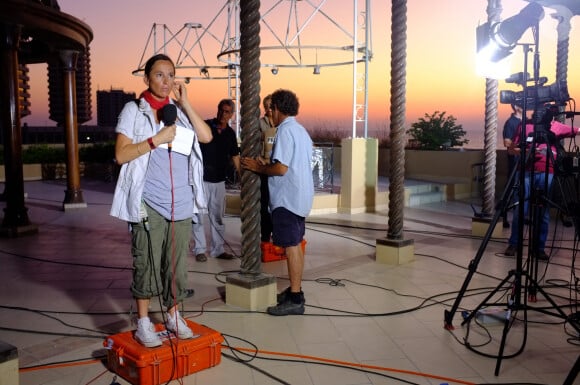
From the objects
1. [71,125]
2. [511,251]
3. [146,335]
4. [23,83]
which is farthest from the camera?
[23,83]

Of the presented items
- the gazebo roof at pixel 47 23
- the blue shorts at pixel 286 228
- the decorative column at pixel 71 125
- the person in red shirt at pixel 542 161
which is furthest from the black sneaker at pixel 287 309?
the decorative column at pixel 71 125

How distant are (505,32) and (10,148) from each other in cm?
676

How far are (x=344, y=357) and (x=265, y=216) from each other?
301 centimetres

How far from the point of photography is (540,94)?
3.97m

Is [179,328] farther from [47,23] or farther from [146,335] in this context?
[47,23]

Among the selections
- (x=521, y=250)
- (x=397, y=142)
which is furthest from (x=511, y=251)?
(x=521, y=250)

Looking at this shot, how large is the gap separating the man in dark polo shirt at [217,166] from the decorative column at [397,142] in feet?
5.61

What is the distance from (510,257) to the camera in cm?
652

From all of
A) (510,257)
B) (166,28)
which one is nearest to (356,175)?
(510,257)

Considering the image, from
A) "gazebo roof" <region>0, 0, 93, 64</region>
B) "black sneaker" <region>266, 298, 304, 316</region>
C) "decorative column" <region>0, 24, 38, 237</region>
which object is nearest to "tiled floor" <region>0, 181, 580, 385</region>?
"black sneaker" <region>266, 298, 304, 316</region>

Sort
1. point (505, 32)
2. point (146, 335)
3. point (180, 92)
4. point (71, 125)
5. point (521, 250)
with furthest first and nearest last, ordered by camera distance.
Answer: point (71, 125)
point (505, 32)
point (521, 250)
point (180, 92)
point (146, 335)

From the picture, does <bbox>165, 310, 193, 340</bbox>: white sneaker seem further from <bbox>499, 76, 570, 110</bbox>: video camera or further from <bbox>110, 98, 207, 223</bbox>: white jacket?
<bbox>499, 76, 570, 110</bbox>: video camera

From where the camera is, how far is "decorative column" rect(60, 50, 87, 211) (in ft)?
32.9

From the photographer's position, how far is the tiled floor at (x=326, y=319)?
3.32m
